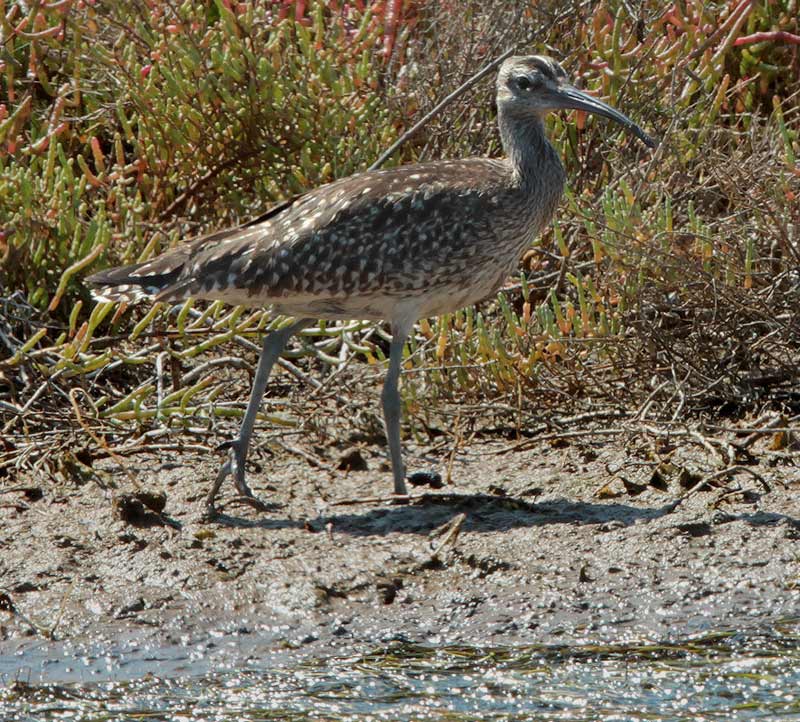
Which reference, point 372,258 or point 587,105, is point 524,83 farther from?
point 372,258

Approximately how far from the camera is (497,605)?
5.43 meters

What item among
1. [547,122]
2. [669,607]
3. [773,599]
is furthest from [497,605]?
[547,122]

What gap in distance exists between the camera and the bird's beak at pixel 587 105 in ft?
21.8

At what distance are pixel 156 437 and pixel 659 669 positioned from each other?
9.75ft

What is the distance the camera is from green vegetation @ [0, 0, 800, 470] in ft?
22.6

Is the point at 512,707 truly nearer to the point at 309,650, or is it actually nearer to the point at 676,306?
the point at 309,650

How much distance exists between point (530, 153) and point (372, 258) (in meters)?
0.92

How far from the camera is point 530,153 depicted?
666cm

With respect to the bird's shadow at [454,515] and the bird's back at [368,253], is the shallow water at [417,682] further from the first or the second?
the bird's back at [368,253]

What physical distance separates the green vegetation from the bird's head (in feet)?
1.65

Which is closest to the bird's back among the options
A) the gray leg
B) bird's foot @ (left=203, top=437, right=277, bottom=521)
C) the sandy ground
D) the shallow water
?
the gray leg

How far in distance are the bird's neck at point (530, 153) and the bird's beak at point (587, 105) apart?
0.15 meters

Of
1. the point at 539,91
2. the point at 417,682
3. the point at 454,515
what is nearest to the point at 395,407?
the point at 454,515

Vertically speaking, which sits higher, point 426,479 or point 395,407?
point 395,407
